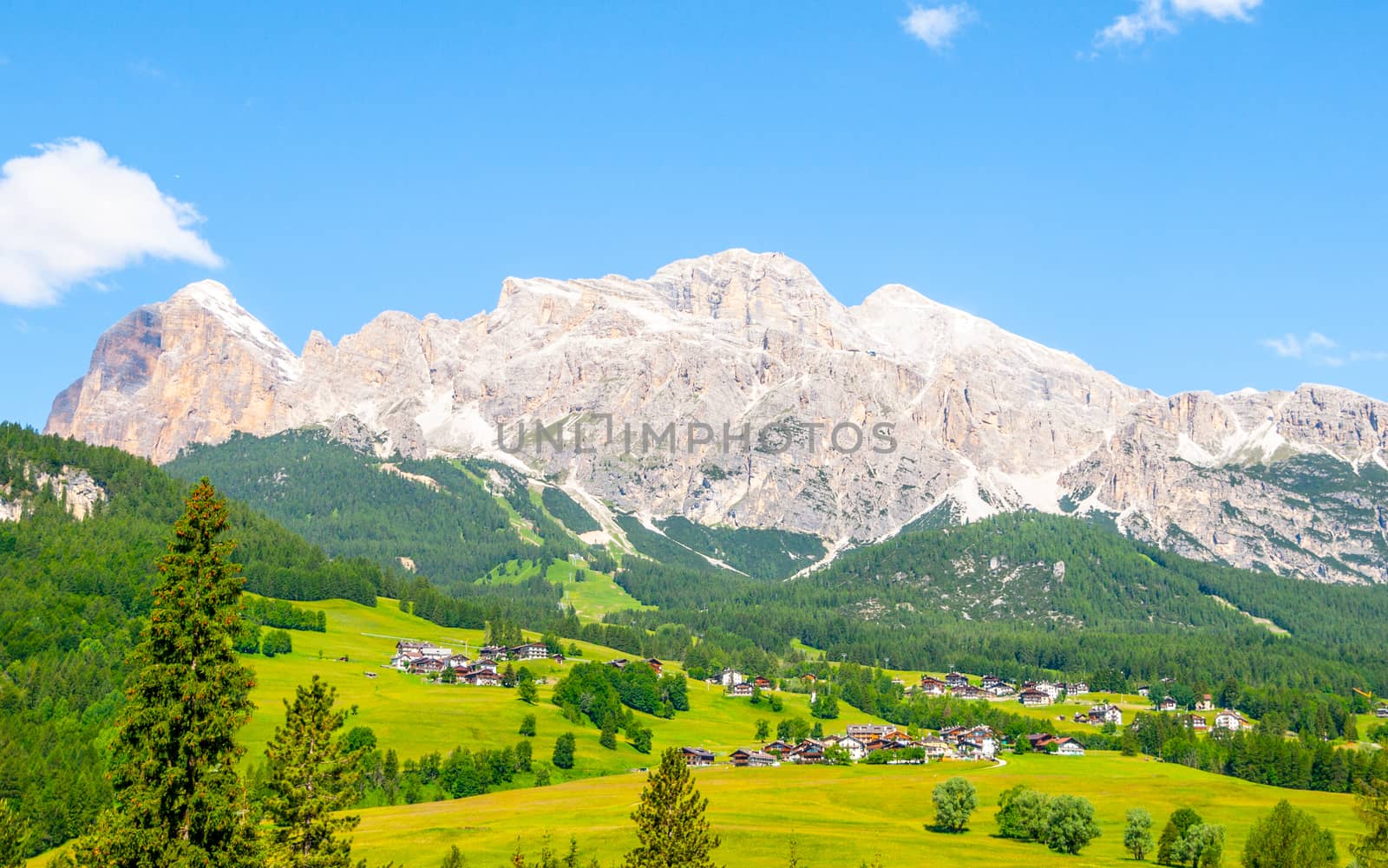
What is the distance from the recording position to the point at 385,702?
183m

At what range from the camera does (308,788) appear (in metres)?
46.7

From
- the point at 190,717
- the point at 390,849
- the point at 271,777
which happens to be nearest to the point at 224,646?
the point at 190,717

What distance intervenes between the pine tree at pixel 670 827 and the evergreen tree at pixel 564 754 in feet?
375

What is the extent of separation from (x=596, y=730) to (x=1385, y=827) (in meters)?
151

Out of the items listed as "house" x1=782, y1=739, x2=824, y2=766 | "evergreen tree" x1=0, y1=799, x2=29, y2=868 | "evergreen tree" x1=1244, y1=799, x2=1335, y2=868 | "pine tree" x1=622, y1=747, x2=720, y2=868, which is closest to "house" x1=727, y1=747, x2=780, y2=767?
"house" x1=782, y1=739, x2=824, y2=766

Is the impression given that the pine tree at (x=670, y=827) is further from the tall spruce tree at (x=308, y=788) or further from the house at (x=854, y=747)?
the house at (x=854, y=747)

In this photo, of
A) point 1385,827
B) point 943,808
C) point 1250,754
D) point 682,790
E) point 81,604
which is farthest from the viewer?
point 81,604

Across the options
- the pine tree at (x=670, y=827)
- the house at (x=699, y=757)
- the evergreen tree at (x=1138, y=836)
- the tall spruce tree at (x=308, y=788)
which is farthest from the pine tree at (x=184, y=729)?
the house at (x=699, y=757)

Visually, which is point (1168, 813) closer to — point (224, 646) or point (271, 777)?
point (271, 777)

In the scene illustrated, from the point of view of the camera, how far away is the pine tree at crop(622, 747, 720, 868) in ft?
177

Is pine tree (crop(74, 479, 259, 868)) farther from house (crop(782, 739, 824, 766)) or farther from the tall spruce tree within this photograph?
house (crop(782, 739, 824, 766))

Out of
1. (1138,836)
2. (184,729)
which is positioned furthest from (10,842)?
(1138,836)

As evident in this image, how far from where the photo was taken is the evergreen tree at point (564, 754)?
16600cm

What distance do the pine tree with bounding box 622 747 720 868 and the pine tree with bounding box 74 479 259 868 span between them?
69.8 ft
